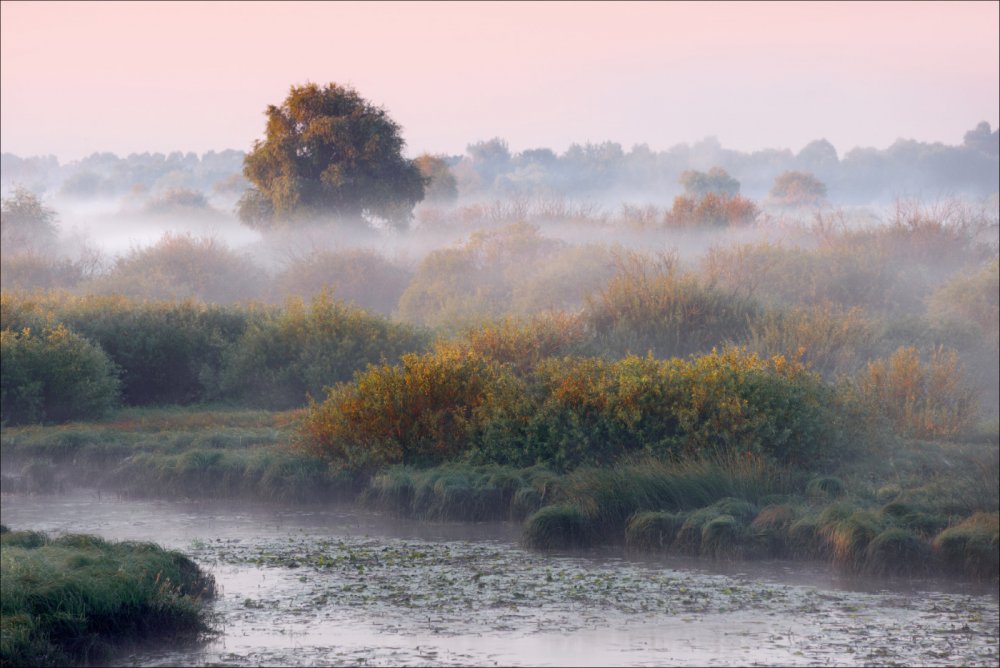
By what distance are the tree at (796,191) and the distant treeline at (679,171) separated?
94.7 ft

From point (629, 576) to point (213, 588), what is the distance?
429 cm

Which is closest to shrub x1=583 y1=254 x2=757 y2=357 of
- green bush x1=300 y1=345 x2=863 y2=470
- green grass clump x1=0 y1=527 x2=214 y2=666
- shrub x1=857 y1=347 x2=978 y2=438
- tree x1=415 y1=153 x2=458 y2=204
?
shrub x1=857 y1=347 x2=978 y2=438

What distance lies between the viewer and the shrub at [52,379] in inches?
1069

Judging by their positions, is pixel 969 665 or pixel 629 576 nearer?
pixel 969 665

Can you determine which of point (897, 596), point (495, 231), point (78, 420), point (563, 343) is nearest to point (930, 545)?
point (897, 596)

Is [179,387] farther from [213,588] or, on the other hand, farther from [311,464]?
[213,588]

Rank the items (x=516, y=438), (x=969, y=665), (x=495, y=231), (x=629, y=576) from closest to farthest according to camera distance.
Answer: (x=969, y=665) < (x=629, y=576) < (x=516, y=438) < (x=495, y=231)

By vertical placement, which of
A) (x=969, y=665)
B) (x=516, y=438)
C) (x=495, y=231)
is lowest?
(x=969, y=665)

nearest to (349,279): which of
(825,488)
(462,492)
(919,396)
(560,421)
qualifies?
(919,396)

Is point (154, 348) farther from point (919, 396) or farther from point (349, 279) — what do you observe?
point (349, 279)

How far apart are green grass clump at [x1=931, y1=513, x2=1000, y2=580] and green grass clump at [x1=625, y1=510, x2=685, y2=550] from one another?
3026 millimetres

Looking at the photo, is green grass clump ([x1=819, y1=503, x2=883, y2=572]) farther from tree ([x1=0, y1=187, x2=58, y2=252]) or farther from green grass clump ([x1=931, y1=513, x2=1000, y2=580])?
tree ([x1=0, y1=187, x2=58, y2=252])

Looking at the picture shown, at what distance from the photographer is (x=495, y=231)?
54719mm

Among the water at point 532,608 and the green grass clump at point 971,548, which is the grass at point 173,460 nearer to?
the water at point 532,608
